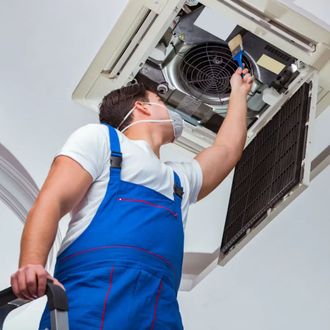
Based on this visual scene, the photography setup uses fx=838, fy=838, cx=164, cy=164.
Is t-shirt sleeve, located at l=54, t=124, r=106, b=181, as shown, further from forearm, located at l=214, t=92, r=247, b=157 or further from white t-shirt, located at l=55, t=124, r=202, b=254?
forearm, located at l=214, t=92, r=247, b=157

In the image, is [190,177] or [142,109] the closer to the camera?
[190,177]

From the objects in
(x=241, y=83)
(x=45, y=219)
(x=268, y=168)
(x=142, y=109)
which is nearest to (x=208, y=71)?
(x=241, y=83)

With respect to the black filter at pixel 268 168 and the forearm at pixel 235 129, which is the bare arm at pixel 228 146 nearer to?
the forearm at pixel 235 129

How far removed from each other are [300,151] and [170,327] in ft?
3.74

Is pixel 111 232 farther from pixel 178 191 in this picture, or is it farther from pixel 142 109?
pixel 142 109

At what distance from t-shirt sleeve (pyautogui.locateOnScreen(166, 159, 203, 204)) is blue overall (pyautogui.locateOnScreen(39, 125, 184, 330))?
18cm

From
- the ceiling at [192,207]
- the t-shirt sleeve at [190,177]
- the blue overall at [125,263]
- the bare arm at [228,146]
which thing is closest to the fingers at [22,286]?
the blue overall at [125,263]

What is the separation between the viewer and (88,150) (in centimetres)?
241

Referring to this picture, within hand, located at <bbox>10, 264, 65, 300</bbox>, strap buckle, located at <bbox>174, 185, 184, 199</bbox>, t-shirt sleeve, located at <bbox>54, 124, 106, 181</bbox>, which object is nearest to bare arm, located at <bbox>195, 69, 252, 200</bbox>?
strap buckle, located at <bbox>174, 185, 184, 199</bbox>

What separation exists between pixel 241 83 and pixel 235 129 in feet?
0.92

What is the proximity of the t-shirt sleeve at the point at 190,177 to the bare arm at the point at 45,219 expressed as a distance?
15.6 inches

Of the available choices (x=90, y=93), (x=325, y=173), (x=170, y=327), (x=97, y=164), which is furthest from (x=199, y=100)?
(x=170, y=327)

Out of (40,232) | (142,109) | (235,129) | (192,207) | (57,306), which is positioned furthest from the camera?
(192,207)

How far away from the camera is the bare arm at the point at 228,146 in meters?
2.86
